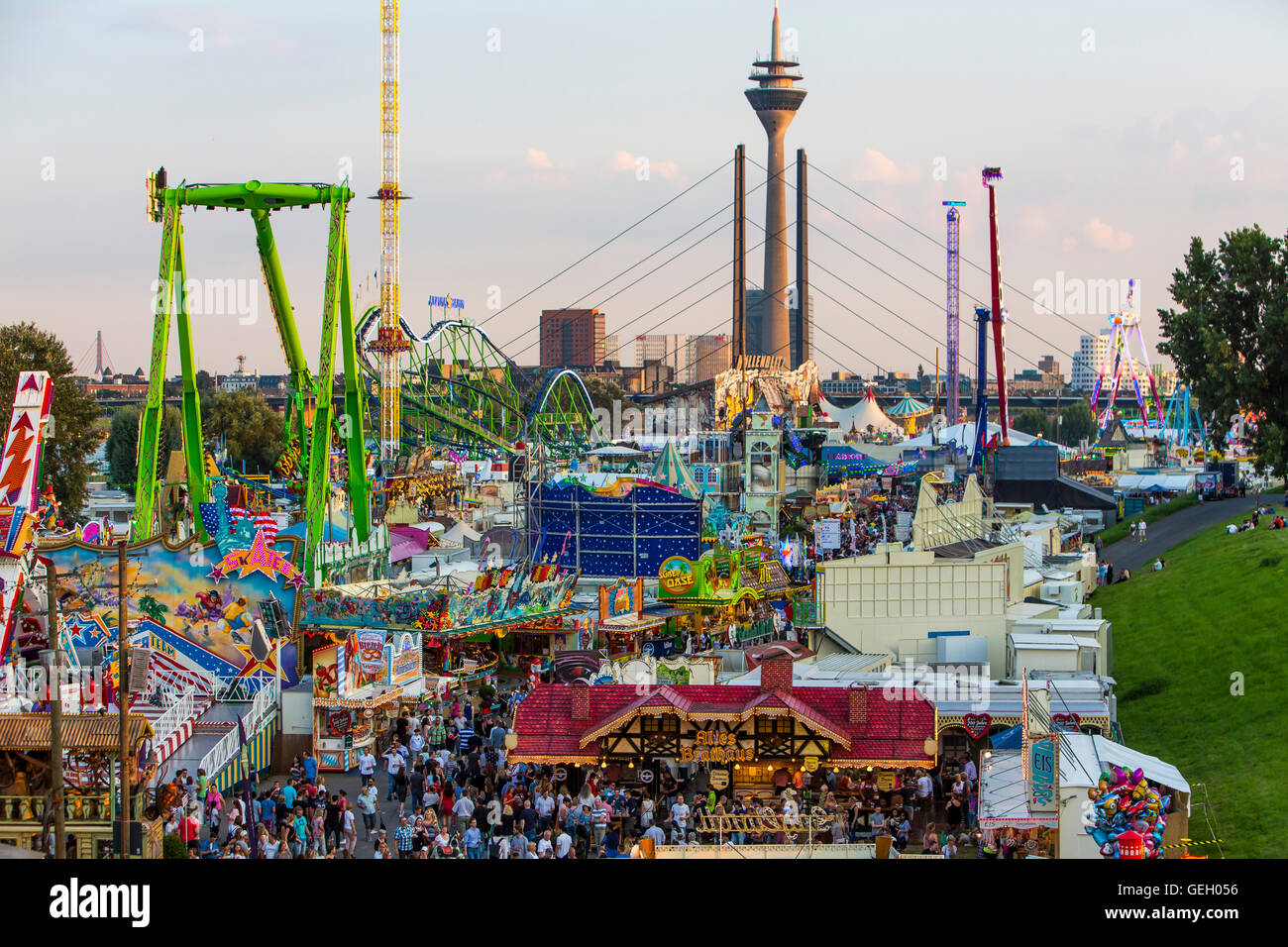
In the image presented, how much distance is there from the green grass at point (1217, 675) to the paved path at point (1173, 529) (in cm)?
405

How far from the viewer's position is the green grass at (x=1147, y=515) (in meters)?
57.5

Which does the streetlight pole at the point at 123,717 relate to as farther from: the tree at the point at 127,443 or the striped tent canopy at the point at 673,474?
the tree at the point at 127,443

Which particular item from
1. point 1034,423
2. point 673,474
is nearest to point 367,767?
point 673,474

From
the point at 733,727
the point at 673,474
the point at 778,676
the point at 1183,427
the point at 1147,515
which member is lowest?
the point at 733,727

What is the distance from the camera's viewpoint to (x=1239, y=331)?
28641 mm

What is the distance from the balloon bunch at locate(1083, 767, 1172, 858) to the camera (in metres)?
15.8

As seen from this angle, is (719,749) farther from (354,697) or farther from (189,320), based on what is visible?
(189,320)

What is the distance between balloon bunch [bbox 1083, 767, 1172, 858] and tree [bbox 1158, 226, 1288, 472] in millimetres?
13408

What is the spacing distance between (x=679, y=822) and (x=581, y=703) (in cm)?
283

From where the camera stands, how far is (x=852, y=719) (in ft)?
71.6

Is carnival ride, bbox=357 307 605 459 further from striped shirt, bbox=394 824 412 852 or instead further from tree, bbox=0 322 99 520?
striped shirt, bbox=394 824 412 852

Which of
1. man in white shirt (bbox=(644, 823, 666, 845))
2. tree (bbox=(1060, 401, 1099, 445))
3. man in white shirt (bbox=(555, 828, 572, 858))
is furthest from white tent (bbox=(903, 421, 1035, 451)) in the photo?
tree (bbox=(1060, 401, 1099, 445))

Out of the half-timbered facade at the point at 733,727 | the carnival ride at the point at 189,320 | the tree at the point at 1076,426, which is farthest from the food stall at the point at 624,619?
the tree at the point at 1076,426

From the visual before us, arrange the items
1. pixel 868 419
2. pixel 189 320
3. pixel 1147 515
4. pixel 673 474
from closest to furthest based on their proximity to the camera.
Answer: pixel 189 320
pixel 673 474
pixel 1147 515
pixel 868 419
